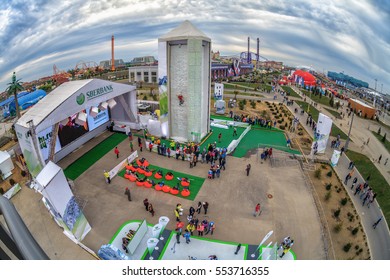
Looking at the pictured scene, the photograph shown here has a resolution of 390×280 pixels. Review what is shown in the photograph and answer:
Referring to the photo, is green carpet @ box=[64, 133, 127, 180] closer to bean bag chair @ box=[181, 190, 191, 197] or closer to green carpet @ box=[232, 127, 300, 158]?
bean bag chair @ box=[181, 190, 191, 197]

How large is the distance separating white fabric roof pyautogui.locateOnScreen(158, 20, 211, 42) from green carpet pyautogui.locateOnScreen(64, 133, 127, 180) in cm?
1228

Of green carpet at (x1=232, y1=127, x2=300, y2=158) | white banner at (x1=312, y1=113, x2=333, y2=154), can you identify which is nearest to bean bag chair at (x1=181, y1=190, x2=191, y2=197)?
green carpet at (x1=232, y1=127, x2=300, y2=158)

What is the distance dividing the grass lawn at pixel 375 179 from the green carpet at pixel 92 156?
82.7 ft

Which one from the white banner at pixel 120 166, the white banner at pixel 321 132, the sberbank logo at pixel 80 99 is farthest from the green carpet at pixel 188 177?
the white banner at pixel 321 132

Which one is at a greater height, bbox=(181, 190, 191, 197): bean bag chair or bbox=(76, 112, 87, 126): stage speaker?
bbox=(76, 112, 87, 126): stage speaker

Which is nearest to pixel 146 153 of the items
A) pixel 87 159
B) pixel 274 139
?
pixel 87 159

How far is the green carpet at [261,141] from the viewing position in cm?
2676

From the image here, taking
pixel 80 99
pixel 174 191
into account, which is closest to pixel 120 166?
pixel 174 191

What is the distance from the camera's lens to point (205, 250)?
13984 mm

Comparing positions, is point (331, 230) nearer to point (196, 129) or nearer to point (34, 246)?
point (196, 129)

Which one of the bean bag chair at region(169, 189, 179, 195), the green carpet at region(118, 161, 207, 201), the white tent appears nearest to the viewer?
the bean bag chair at region(169, 189, 179, 195)

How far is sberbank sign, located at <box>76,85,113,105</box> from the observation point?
2100 centimetres

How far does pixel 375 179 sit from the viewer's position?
2319cm

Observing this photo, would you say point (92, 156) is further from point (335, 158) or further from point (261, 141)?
point (335, 158)
